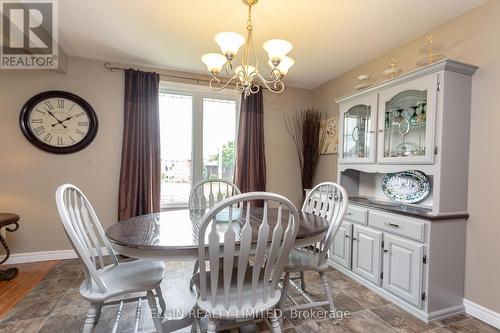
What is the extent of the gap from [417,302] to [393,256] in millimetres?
336

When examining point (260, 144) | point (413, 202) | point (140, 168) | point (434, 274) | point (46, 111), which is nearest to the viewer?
point (434, 274)

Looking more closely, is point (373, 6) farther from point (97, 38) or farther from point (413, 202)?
point (97, 38)

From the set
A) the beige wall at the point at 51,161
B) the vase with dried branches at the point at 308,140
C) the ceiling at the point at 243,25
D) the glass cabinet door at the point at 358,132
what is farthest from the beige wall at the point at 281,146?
the beige wall at the point at 51,161

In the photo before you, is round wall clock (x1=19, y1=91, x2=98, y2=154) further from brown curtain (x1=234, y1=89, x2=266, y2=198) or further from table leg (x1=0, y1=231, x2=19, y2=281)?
brown curtain (x1=234, y1=89, x2=266, y2=198)

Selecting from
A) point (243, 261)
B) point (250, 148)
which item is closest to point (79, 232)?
point (243, 261)

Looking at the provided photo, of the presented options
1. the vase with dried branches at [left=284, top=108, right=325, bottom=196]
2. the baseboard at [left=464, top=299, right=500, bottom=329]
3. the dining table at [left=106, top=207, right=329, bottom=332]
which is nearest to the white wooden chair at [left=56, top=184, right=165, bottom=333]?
the dining table at [left=106, top=207, right=329, bottom=332]

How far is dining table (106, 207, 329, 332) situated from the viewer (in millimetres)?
1169

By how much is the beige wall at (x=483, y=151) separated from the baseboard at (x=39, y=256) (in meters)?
3.89

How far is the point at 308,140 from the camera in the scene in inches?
143

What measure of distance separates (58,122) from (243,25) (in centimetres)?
230

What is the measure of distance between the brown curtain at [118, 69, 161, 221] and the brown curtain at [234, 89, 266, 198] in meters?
1.06

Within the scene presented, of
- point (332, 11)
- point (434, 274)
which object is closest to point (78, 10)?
point (332, 11)

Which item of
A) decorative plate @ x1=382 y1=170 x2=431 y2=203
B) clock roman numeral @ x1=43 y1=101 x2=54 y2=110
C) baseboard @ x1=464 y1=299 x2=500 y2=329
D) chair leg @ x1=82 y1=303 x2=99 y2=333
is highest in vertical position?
clock roman numeral @ x1=43 y1=101 x2=54 y2=110

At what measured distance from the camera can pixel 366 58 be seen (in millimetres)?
2744
